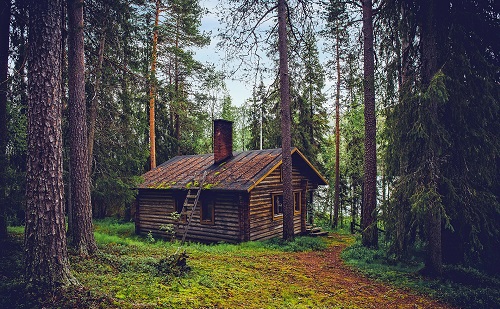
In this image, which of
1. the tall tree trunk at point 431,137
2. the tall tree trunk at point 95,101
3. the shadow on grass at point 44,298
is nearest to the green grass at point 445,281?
the tall tree trunk at point 431,137

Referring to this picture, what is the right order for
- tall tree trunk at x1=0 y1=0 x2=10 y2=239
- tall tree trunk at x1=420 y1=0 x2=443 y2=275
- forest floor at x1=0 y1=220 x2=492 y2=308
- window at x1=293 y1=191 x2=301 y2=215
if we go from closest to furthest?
forest floor at x1=0 y1=220 x2=492 y2=308 → tall tree trunk at x1=420 y1=0 x2=443 y2=275 → tall tree trunk at x1=0 y1=0 x2=10 y2=239 → window at x1=293 y1=191 x2=301 y2=215

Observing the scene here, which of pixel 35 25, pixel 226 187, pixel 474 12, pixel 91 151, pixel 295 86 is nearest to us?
pixel 35 25

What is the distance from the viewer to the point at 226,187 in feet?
48.8

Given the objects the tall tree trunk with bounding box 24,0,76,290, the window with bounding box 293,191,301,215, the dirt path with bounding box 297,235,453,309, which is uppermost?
the tall tree trunk with bounding box 24,0,76,290

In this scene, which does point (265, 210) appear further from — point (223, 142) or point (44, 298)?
point (44, 298)

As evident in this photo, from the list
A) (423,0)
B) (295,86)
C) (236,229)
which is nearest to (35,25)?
(423,0)

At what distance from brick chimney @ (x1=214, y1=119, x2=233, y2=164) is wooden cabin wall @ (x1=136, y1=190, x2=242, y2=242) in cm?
300

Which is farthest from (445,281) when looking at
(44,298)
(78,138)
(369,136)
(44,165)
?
(78,138)

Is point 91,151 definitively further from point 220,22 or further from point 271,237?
point 271,237

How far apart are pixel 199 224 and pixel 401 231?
1036 centimetres

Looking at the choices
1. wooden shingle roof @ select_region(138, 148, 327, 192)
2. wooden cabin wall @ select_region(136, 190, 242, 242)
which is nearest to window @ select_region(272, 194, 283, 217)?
wooden shingle roof @ select_region(138, 148, 327, 192)

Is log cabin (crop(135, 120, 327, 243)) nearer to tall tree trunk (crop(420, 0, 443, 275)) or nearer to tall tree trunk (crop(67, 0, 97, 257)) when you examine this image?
tall tree trunk (crop(67, 0, 97, 257))

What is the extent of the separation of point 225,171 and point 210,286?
32.4 feet

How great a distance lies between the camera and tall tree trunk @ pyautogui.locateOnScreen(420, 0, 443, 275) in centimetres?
820
